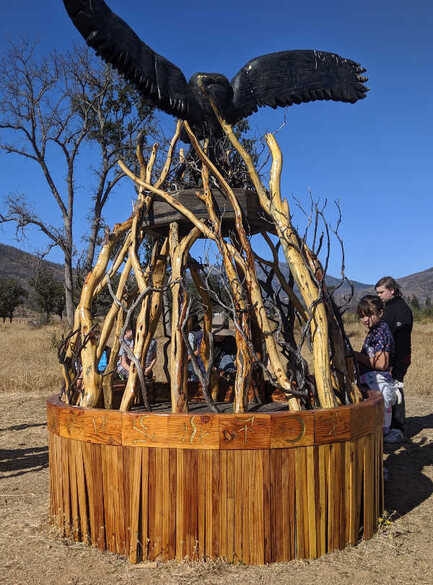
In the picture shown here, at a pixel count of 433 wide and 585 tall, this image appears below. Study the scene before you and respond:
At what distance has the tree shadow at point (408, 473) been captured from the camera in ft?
14.0

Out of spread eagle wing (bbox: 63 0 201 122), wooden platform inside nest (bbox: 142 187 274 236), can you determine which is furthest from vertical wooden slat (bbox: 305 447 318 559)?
spread eagle wing (bbox: 63 0 201 122)

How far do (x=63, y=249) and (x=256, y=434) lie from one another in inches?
572

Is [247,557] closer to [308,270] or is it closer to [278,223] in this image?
[308,270]

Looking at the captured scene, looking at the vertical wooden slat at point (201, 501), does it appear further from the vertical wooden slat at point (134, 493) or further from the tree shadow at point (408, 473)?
the tree shadow at point (408, 473)

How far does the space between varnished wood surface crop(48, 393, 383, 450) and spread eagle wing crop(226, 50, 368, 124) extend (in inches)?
80.5

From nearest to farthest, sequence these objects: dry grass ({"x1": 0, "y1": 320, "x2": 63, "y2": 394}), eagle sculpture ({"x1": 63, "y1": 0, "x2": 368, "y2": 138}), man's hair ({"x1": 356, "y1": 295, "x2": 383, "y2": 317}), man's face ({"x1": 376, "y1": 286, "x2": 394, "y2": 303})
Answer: eagle sculpture ({"x1": 63, "y1": 0, "x2": 368, "y2": 138}), man's hair ({"x1": 356, "y1": 295, "x2": 383, "y2": 317}), man's face ({"x1": 376, "y1": 286, "x2": 394, "y2": 303}), dry grass ({"x1": 0, "y1": 320, "x2": 63, "y2": 394})

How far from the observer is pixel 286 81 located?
392 centimetres

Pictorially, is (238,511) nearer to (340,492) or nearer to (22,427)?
(340,492)

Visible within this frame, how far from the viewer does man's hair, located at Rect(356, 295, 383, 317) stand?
468cm

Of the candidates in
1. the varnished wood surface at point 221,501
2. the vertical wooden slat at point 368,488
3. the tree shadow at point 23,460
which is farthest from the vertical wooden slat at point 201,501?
the tree shadow at point 23,460

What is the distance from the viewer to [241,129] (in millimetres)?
16469

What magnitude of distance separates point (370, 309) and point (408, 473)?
1.47m

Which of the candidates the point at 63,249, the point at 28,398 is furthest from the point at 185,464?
the point at 63,249

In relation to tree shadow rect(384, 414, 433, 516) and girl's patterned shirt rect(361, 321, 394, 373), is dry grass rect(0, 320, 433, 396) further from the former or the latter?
girl's patterned shirt rect(361, 321, 394, 373)
